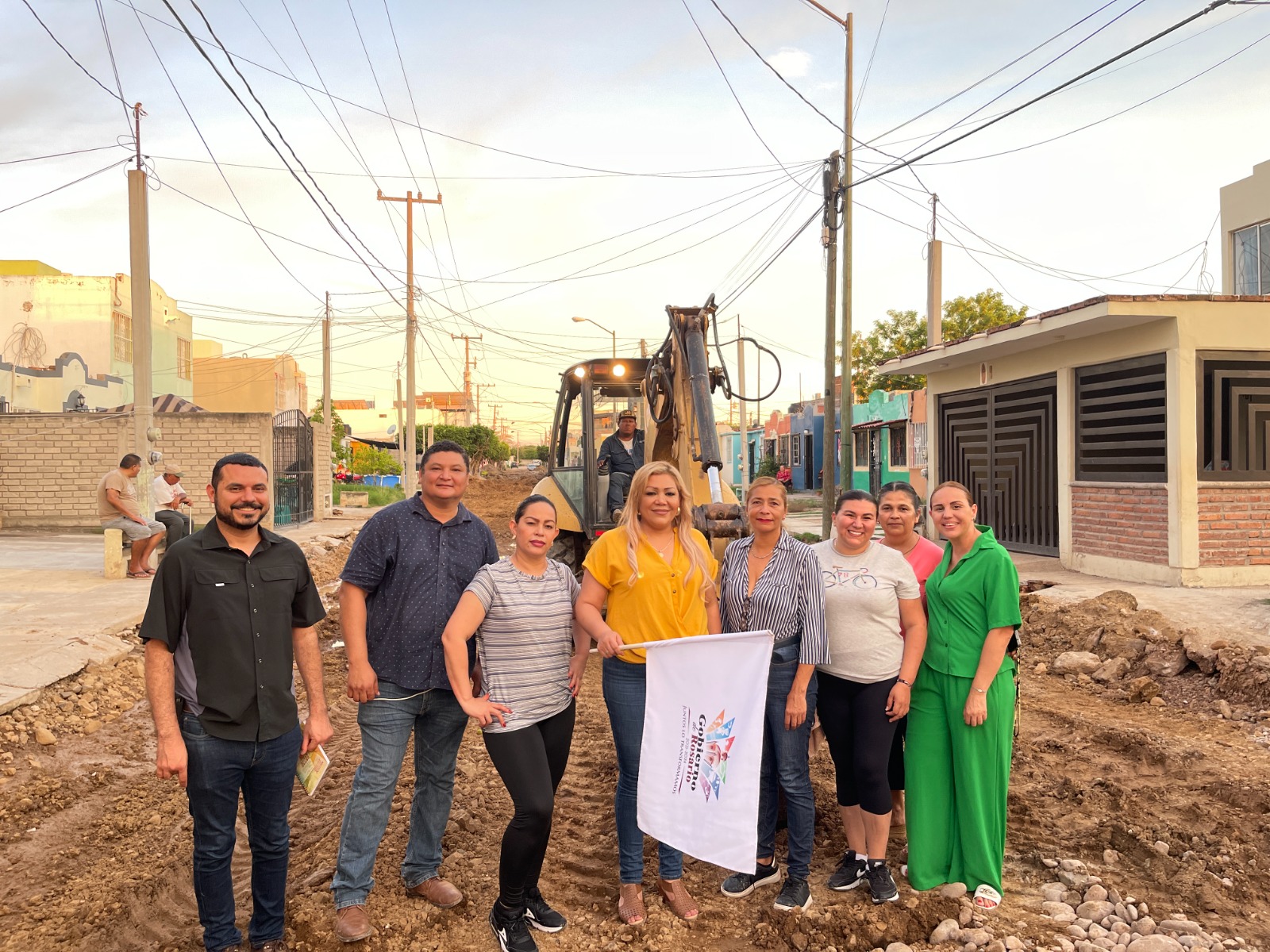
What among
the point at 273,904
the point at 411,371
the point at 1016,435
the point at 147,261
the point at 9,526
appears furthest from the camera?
the point at 411,371

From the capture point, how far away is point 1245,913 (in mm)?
3762

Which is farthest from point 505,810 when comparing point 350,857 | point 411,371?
point 411,371

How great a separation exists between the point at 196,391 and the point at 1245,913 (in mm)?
50655

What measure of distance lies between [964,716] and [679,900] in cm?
139

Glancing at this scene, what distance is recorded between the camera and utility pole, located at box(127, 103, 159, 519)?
42.2ft

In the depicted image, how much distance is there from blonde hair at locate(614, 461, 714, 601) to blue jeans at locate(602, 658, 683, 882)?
386mm

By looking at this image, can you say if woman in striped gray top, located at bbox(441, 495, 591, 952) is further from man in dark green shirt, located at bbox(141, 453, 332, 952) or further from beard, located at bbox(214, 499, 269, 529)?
beard, located at bbox(214, 499, 269, 529)

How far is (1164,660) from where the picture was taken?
25.8ft

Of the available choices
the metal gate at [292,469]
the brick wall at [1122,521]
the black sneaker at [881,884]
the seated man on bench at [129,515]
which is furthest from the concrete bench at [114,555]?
the brick wall at [1122,521]

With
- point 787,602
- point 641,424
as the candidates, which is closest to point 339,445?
point 641,424

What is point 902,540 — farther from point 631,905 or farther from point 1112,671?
point 1112,671

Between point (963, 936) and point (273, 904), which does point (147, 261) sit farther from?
point (963, 936)

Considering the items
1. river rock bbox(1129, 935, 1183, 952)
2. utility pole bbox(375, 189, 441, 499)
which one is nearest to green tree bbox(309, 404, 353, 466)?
utility pole bbox(375, 189, 441, 499)

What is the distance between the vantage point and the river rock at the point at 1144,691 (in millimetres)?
7293
